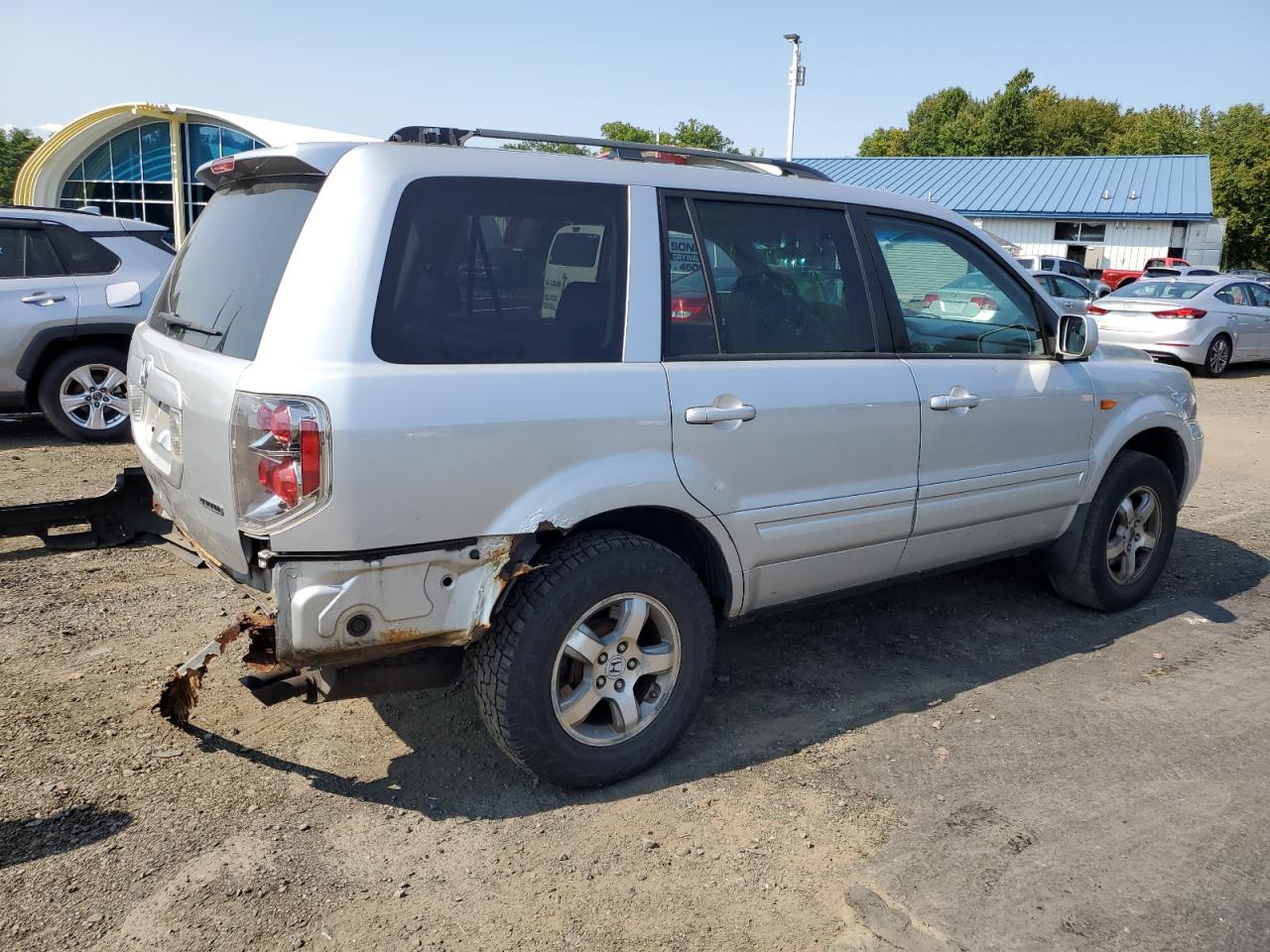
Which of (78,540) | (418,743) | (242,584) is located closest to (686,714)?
(418,743)

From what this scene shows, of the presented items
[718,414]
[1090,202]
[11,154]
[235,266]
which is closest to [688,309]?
[718,414]

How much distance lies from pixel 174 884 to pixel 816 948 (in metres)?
1.76

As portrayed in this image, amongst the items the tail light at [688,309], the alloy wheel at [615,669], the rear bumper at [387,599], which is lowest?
the alloy wheel at [615,669]

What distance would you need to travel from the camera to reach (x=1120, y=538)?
16.6ft

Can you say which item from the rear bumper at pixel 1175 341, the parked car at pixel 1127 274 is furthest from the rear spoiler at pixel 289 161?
the parked car at pixel 1127 274

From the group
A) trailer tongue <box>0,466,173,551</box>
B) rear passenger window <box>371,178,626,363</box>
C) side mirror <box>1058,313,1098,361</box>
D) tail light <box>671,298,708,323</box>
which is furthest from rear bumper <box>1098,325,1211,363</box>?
trailer tongue <box>0,466,173,551</box>

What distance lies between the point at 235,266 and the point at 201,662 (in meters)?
1.26

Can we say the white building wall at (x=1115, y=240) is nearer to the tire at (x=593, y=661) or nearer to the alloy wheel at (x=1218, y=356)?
the alloy wheel at (x=1218, y=356)

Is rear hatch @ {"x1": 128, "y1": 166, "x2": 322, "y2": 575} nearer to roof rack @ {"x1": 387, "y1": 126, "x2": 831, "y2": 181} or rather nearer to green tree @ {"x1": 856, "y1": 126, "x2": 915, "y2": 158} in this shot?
roof rack @ {"x1": 387, "y1": 126, "x2": 831, "y2": 181}

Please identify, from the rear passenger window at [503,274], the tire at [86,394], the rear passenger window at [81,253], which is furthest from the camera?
the rear passenger window at [81,253]

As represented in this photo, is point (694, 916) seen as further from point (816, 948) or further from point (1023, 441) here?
point (1023, 441)

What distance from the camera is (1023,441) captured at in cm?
435

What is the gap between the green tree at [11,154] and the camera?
49.5 m

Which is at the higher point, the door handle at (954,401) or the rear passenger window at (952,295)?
the rear passenger window at (952,295)
